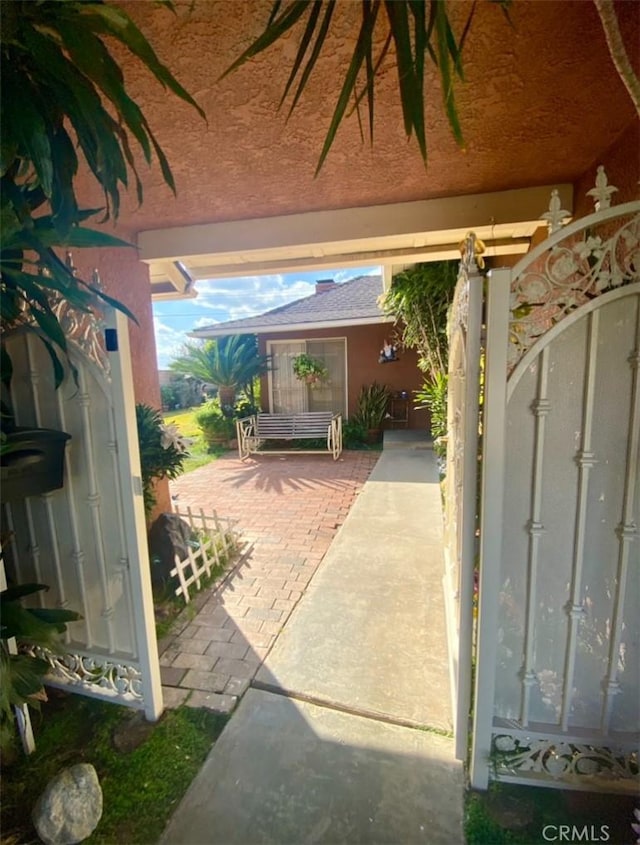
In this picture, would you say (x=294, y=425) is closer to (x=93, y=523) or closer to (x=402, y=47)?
(x=93, y=523)

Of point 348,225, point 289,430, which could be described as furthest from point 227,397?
point 348,225

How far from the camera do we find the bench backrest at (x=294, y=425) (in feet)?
28.3

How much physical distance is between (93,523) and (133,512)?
26cm

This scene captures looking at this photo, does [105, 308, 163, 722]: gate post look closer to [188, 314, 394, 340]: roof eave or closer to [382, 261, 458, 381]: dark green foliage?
[382, 261, 458, 381]: dark green foliage

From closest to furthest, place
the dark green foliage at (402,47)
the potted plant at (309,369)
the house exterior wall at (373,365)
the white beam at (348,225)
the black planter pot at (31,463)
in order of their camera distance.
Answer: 1. the dark green foliage at (402,47)
2. the black planter pot at (31,463)
3. the white beam at (348,225)
4. the house exterior wall at (373,365)
5. the potted plant at (309,369)

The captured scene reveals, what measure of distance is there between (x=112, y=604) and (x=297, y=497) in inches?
142

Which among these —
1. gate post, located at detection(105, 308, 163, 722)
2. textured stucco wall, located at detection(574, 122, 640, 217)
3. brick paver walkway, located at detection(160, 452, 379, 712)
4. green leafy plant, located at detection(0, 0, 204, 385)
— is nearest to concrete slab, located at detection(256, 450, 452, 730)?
brick paver walkway, located at detection(160, 452, 379, 712)

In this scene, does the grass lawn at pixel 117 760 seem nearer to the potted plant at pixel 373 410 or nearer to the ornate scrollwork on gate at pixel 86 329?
the ornate scrollwork on gate at pixel 86 329

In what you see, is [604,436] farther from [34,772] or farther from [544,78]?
[34,772]

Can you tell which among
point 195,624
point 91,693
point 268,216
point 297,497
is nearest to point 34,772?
point 91,693

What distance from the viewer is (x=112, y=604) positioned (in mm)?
1977

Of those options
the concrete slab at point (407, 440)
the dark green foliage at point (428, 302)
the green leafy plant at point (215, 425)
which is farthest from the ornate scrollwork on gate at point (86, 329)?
the green leafy plant at point (215, 425)

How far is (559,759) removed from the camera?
5.02ft

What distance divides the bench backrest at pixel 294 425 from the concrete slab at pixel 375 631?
4.39 meters
